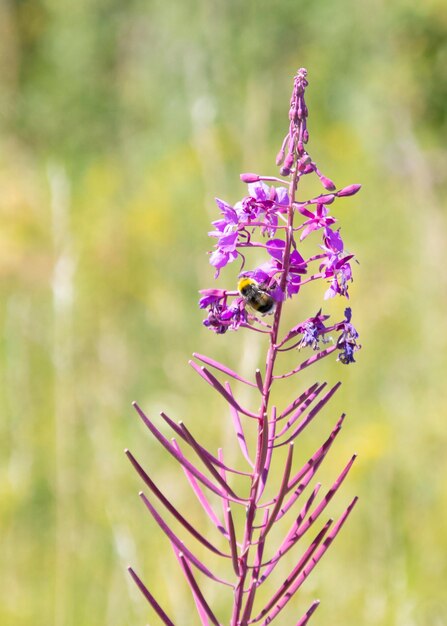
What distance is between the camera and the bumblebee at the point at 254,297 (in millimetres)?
1640

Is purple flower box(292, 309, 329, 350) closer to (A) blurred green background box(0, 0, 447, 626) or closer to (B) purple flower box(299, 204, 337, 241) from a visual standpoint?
(B) purple flower box(299, 204, 337, 241)

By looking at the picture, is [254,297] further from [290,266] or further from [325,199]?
[325,199]

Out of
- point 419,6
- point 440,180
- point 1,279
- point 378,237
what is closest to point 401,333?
point 378,237

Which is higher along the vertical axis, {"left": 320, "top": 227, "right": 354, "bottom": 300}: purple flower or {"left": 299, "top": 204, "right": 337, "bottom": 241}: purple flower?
{"left": 299, "top": 204, "right": 337, "bottom": 241}: purple flower

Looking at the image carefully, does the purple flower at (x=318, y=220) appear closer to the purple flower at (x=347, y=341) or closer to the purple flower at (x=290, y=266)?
the purple flower at (x=290, y=266)

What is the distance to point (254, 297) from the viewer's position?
1653 mm

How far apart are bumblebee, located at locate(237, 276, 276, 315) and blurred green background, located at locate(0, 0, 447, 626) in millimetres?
1800

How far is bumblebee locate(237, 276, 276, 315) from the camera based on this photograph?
64.6 inches

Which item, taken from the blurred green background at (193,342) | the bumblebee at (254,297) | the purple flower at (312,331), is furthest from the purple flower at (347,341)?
the blurred green background at (193,342)

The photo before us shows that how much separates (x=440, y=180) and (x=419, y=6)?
220 centimetres

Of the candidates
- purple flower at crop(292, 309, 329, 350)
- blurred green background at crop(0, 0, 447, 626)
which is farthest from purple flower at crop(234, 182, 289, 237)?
blurred green background at crop(0, 0, 447, 626)

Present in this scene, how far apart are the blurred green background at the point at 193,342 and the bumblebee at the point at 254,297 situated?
180 centimetres

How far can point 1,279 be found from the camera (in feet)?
21.5

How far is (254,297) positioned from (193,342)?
4.81 metres
